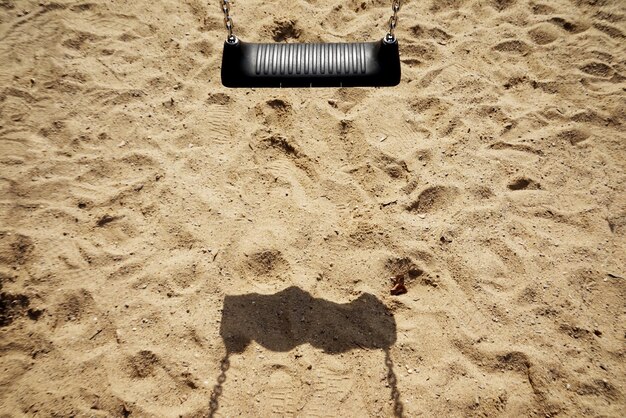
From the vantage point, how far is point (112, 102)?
3.22 m

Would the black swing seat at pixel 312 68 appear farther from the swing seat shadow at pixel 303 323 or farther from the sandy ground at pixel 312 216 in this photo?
the swing seat shadow at pixel 303 323

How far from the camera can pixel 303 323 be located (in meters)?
2.38

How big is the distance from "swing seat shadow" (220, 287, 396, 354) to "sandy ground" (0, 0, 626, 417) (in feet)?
0.04

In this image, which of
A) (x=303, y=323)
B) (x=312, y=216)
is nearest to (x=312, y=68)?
(x=312, y=216)

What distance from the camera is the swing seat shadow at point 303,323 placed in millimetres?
2322

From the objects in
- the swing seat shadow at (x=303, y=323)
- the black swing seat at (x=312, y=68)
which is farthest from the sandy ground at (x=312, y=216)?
the black swing seat at (x=312, y=68)

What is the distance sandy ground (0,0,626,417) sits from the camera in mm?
2207

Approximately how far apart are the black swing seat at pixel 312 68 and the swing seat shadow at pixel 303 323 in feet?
4.08

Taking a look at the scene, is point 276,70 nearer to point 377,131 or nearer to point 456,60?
point 377,131

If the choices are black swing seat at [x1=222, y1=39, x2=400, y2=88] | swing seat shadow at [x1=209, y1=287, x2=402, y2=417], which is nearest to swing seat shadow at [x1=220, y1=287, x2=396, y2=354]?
swing seat shadow at [x1=209, y1=287, x2=402, y2=417]

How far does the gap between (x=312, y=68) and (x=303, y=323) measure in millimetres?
1432

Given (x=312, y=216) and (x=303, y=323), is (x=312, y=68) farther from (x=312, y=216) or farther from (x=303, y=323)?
(x=303, y=323)

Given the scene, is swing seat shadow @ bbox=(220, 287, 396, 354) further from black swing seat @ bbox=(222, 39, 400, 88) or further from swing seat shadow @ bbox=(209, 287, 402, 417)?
black swing seat @ bbox=(222, 39, 400, 88)

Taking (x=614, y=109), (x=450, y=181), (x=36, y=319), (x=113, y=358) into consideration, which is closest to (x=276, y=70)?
(x=450, y=181)
